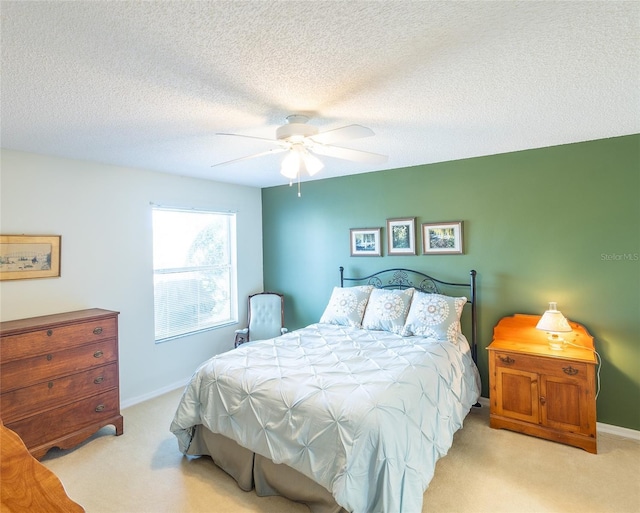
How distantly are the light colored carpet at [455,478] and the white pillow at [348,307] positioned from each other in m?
1.37

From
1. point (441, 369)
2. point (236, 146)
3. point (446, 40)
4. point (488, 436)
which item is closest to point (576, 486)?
point (488, 436)

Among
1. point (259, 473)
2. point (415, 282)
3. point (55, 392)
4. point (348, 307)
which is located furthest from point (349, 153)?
point (55, 392)

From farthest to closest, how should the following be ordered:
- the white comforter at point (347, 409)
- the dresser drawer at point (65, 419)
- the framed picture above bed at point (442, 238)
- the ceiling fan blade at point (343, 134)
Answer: the framed picture above bed at point (442, 238) < the dresser drawer at point (65, 419) < the ceiling fan blade at point (343, 134) < the white comforter at point (347, 409)

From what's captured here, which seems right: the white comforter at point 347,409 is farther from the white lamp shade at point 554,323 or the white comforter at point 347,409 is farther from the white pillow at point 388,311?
the white lamp shade at point 554,323

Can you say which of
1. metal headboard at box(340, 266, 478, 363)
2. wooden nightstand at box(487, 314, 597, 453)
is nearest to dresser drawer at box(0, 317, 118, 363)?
metal headboard at box(340, 266, 478, 363)

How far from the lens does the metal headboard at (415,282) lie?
3.44 m

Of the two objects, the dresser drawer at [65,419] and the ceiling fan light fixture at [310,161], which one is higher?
the ceiling fan light fixture at [310,161]

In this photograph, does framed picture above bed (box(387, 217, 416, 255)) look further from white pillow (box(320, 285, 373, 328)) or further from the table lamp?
the table lamp

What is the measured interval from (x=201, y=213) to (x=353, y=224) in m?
1.90

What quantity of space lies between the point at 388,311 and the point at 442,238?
984mm

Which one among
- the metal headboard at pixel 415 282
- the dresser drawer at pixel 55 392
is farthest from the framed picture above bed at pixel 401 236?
the dresser drawer at pixel 55 392

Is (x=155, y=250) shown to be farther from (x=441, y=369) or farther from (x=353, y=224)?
(x=441, y=369)

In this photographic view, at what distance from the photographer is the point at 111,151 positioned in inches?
120

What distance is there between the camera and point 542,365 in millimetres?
2748
